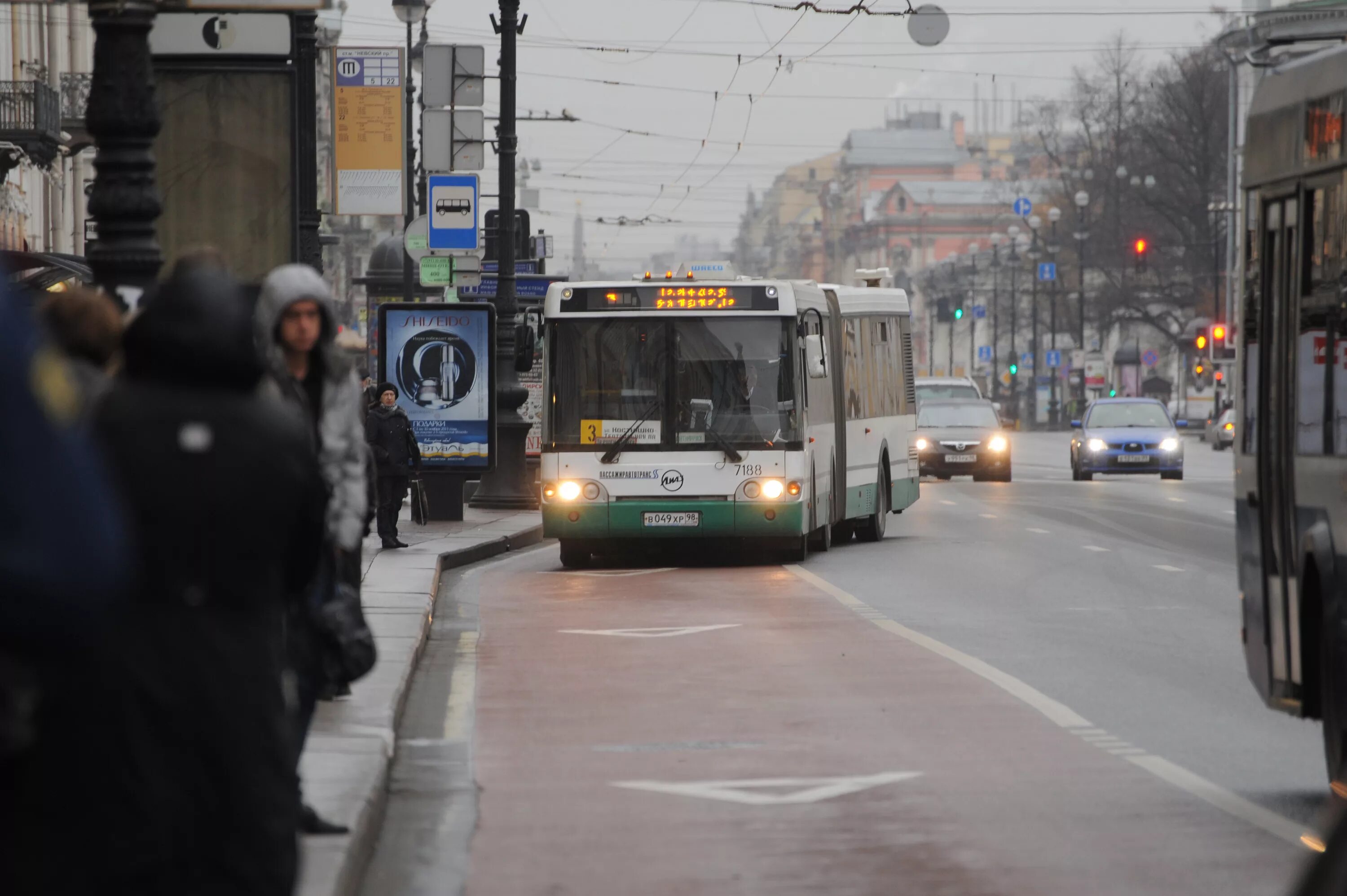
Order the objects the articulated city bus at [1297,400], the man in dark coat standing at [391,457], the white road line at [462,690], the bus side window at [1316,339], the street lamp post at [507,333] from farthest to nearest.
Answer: the street lamp post at [507,333] → the man in dark coat standing at [391,457] → the white road line at [462,690] → the bus side window at [1316,339] → the articulated city bus at [1297,400]

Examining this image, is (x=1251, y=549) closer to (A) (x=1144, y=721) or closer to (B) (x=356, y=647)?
(A) (x=1144, y=721)

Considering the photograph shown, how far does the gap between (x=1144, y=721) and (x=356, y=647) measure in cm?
489

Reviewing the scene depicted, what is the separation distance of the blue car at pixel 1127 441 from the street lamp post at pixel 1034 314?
4502cm

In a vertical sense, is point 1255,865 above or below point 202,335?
below

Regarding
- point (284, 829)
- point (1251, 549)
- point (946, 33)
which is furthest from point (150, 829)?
point (946, 33)

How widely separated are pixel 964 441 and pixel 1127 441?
2.89 metres

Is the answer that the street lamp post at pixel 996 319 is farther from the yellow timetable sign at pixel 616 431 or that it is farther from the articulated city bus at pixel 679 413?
the yellow timetable sign at pixel 616 431

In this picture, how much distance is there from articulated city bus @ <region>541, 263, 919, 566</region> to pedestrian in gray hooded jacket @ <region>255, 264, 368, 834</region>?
13.5 metres

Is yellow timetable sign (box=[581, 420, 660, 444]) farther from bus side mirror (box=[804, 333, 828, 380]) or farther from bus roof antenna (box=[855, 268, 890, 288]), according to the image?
bus roof antenna (box=[855, 268, 890, 288])

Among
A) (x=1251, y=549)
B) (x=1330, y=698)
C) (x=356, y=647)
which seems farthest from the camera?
(x=1251, y=549)

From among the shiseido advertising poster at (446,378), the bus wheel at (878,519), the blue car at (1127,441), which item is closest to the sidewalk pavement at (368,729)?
the shiseido advertising poster at (446,378)

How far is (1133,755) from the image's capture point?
30.8ft

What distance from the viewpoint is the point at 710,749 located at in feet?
31.9

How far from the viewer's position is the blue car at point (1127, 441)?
41719 mm
